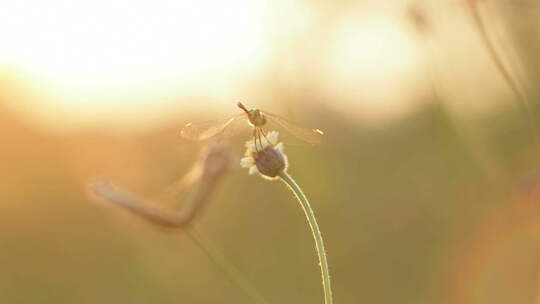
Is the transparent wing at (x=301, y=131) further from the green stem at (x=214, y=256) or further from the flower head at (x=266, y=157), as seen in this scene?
the green stem at (x=214, y=256)

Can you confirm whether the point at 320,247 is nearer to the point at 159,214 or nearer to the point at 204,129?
the point at 204,129

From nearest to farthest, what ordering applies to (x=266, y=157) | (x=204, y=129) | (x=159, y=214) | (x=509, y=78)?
(x=266, y=157) < (x=204, y=129) < (x=159, y=214) < (x=509, y=78)

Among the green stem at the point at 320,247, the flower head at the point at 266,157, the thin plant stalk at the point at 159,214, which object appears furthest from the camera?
the thin plant stalk at the point at 159,214

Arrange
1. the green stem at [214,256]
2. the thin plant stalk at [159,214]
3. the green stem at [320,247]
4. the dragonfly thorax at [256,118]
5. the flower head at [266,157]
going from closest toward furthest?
the green stem at [320,247]
the flower head at [266,157]
the dragonfly thorax at [256,118]
the thin plant stalk at [159,214]
the green stem at [214,256]

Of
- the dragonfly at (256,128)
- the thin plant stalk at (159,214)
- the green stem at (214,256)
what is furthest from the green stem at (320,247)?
the green stem at (214,256)

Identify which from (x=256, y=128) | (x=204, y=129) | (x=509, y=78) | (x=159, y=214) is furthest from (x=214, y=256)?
(x=509, y=78)

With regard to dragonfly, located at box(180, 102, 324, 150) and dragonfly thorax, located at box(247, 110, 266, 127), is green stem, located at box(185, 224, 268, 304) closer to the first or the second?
dragonfly, located at box(180, 102, 324, 150)

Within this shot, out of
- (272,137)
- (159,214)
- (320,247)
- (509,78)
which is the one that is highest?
(272,137)
